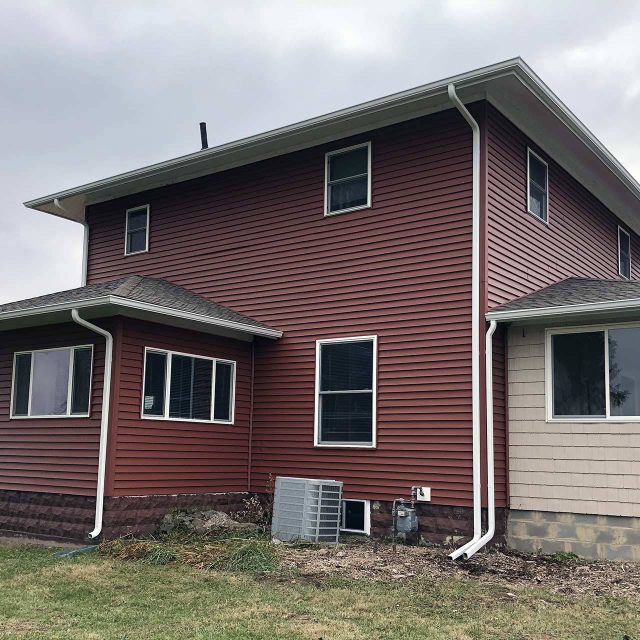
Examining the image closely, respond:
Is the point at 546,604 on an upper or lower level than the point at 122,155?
lower

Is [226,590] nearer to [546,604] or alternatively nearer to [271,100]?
[546,604]

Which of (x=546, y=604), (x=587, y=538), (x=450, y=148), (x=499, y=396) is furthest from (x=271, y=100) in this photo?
(x=546, y=604)

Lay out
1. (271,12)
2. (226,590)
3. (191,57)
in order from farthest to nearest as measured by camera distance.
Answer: (191,57)
(271,12)
(226,590)

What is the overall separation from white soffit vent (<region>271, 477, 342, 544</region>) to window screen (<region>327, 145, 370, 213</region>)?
13.1 feet

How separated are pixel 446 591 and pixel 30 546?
19.0 ft

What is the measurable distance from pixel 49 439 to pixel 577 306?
281 inches

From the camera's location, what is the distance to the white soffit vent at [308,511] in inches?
402

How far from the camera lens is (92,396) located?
10.6m

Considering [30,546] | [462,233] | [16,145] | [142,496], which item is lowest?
[30,546]

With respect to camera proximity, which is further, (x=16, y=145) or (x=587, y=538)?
→ (x=16, y=145)

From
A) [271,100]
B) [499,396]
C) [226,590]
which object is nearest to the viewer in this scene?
[226,590]

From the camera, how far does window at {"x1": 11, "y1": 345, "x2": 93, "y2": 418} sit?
10.9 metres

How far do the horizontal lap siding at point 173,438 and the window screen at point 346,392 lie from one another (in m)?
1.37

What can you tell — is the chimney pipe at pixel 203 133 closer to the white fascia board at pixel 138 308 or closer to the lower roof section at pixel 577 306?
the white fascia board at pixel 138 308
